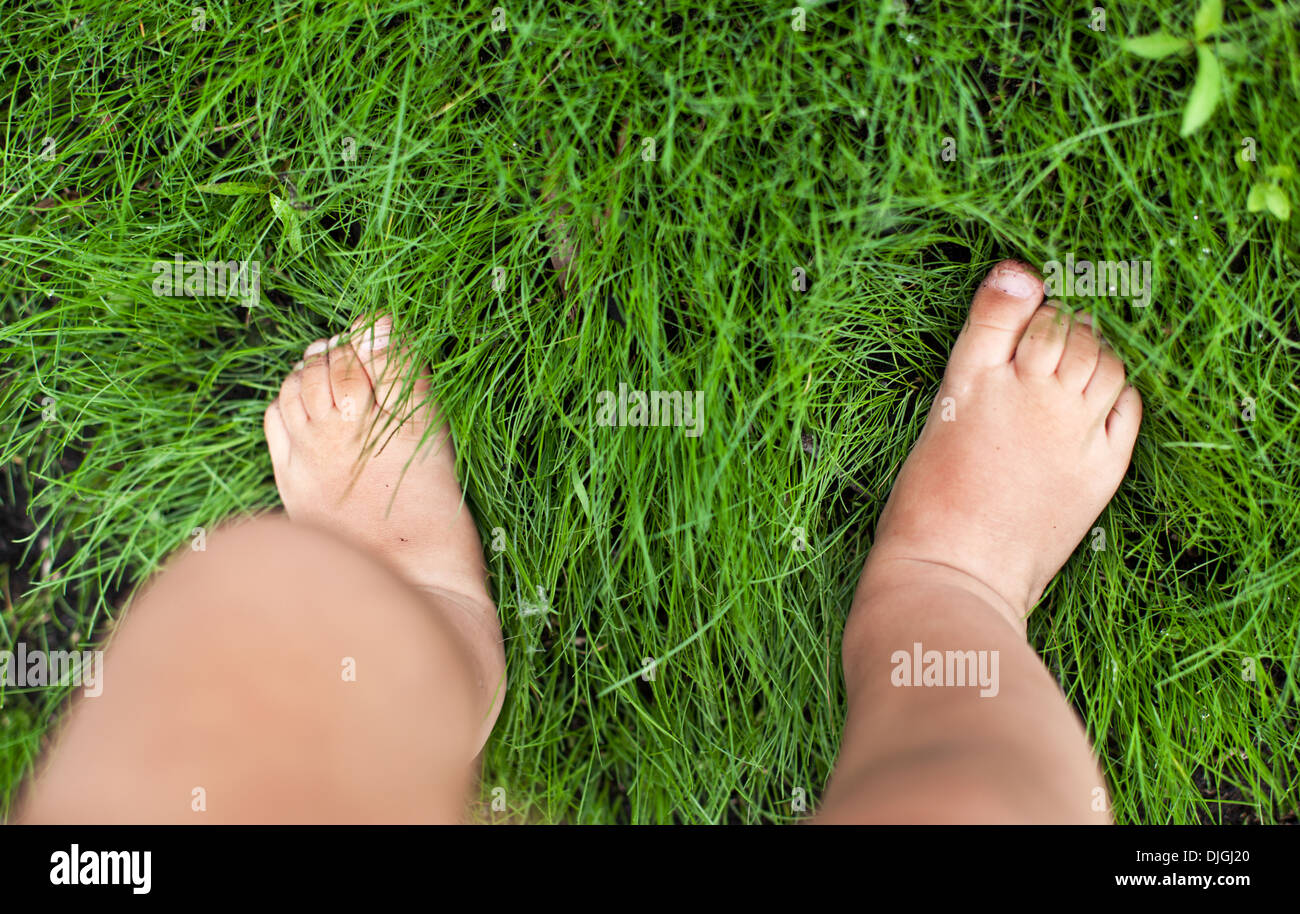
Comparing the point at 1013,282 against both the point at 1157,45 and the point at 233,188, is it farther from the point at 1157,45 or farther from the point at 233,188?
the point at 233,188

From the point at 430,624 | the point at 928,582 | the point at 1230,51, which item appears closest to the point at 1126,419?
the point at 928,582

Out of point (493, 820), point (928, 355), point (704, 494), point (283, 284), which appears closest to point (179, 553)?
point (283, 284)

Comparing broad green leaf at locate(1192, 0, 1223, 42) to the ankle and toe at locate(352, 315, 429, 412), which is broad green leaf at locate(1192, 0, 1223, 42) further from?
toe at locate(352, 315, 429, 412)

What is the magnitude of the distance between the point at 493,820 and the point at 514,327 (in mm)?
783

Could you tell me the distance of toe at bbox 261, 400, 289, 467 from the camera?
1.31m

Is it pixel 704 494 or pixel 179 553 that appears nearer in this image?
pixel 704 494

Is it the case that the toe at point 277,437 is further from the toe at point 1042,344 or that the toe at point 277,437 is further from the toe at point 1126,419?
the toe at point 1126,419

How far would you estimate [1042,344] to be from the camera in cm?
120

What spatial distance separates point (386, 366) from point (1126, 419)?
3.66 ft

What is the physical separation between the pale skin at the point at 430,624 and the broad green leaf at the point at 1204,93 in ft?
0.91

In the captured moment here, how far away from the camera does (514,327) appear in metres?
1.16
